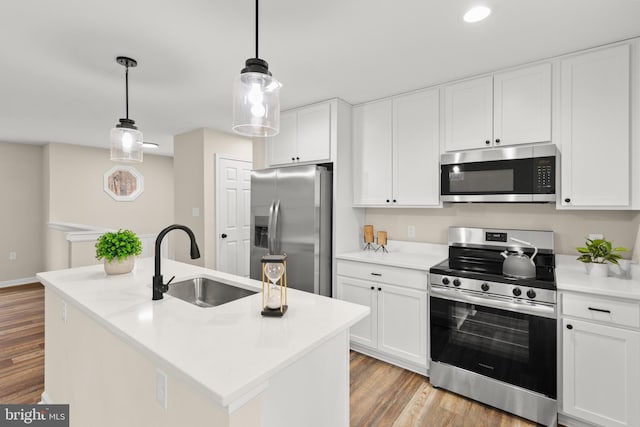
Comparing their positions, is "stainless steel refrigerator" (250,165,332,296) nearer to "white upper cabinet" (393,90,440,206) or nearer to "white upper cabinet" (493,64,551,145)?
"white upper cabinet" (393,90,440,206)

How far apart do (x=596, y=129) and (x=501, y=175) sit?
A: 61 cm

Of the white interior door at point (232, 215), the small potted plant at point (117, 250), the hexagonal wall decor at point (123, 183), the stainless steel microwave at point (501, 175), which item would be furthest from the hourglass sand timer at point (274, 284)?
the hexagonal wall decor at point (123, 183)

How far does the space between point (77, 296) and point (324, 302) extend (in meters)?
1.29

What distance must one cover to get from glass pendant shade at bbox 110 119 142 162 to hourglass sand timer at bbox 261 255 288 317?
5.16 feet

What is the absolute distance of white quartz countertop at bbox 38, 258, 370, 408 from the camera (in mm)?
936

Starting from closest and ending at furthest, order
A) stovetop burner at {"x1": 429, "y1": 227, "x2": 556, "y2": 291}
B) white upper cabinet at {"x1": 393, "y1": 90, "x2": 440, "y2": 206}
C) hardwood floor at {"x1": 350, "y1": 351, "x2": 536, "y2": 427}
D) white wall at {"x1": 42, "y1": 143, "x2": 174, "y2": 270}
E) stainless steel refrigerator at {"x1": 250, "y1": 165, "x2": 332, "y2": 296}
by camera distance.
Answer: hardwood floor at {"x1": 350, "y1": 351, "x2": 536, "y2": 427}
stovetop burner at {"x1": 429, "y1": 227, "x2": 556, "y2": 291}
white upper cabinet at {"x1": 393, "y1": 90, "x2": 440, "y2": 206}
stainless steel refrigerator at {"x1": 250, "y1": 165, "x2": 332, "y2": 296}
white wall at {"x1": 42, "y1": 143, "x2": 174, "y2": 270}

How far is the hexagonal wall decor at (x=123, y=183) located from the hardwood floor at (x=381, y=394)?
10.7ft

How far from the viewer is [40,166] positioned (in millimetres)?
5559

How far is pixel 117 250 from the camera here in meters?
2.03

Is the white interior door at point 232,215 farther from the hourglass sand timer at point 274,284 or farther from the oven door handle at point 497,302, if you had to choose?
the hourglass sand timer at point 274,284

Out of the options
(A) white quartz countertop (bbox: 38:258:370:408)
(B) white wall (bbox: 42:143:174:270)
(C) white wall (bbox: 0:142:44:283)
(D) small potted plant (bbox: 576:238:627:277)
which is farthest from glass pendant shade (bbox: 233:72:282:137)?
(C) white wall (bbox: 0:142:44:283)

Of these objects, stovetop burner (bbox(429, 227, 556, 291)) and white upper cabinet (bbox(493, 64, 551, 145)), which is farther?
white upper cabinet (bbox(493, 64, 551, 145))

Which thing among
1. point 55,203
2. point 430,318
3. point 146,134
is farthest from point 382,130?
point 55,203

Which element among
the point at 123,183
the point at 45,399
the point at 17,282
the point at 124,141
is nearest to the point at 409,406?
the point at 45,399
